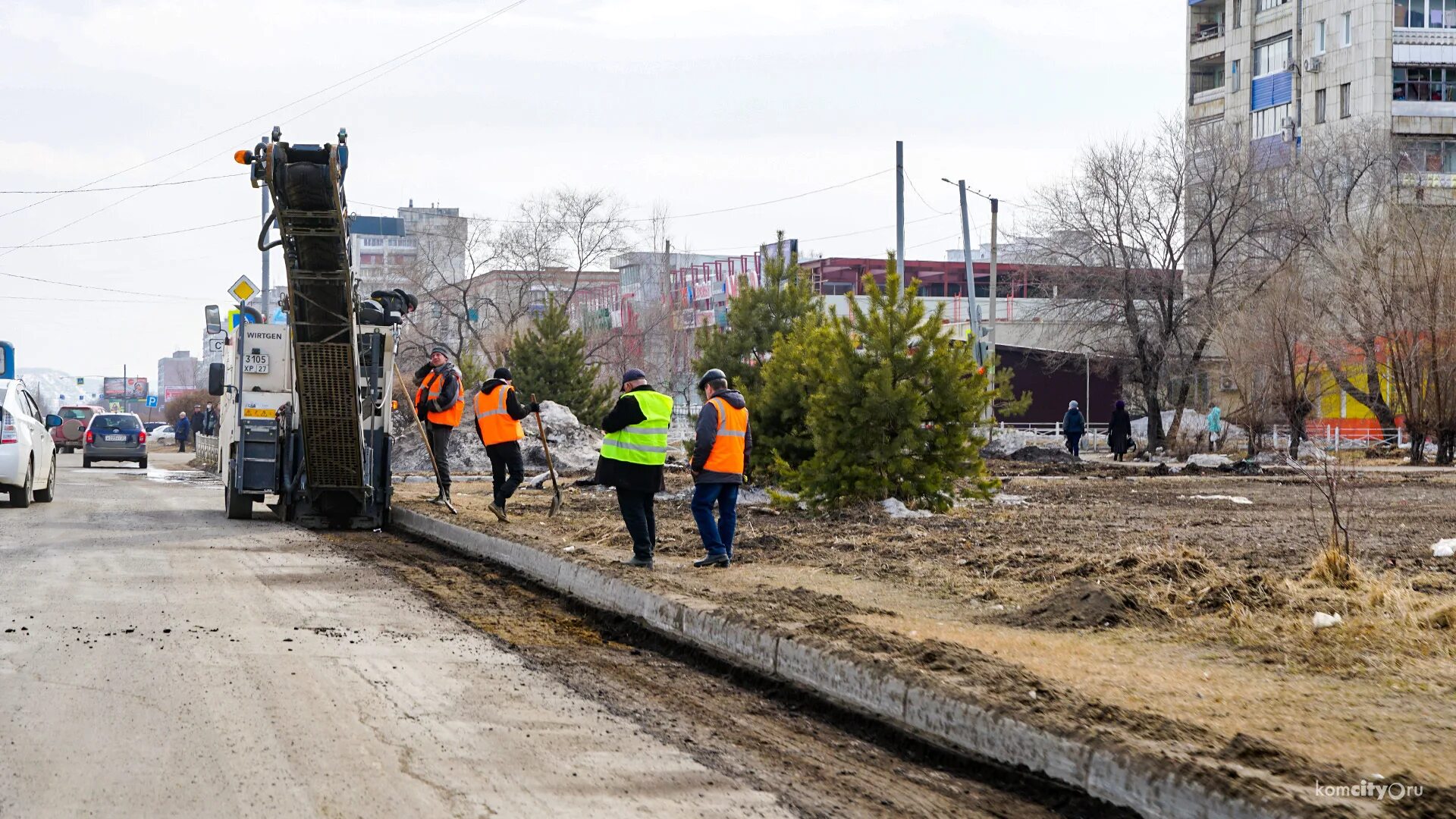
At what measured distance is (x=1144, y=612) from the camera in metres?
9.38

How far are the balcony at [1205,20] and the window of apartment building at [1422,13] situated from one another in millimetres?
11224

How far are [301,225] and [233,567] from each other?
468 cm

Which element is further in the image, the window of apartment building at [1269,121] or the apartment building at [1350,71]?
the window of apartment building at [1269,121]

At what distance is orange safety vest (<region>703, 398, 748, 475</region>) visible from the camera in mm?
12086

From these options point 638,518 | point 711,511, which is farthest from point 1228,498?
point 638,518

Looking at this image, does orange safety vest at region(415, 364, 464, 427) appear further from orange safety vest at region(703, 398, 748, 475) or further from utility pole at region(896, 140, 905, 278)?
utility pole at region(896, 140, 905, 278)

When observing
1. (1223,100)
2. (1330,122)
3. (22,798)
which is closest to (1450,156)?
(1330,122)

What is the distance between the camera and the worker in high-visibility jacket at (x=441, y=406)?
63.2ft

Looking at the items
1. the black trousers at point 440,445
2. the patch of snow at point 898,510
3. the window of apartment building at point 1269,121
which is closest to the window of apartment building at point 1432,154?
the window of apartment building at point 1269,121

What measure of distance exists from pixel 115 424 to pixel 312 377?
2664cm

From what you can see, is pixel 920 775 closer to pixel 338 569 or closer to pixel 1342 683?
pixel 1342 683

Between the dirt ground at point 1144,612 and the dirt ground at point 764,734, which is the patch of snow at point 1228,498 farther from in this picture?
the dirt ground at point 764,734

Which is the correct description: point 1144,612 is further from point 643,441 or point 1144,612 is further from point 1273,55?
point 1273,55

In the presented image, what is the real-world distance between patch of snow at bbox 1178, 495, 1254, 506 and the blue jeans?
35.0ft
